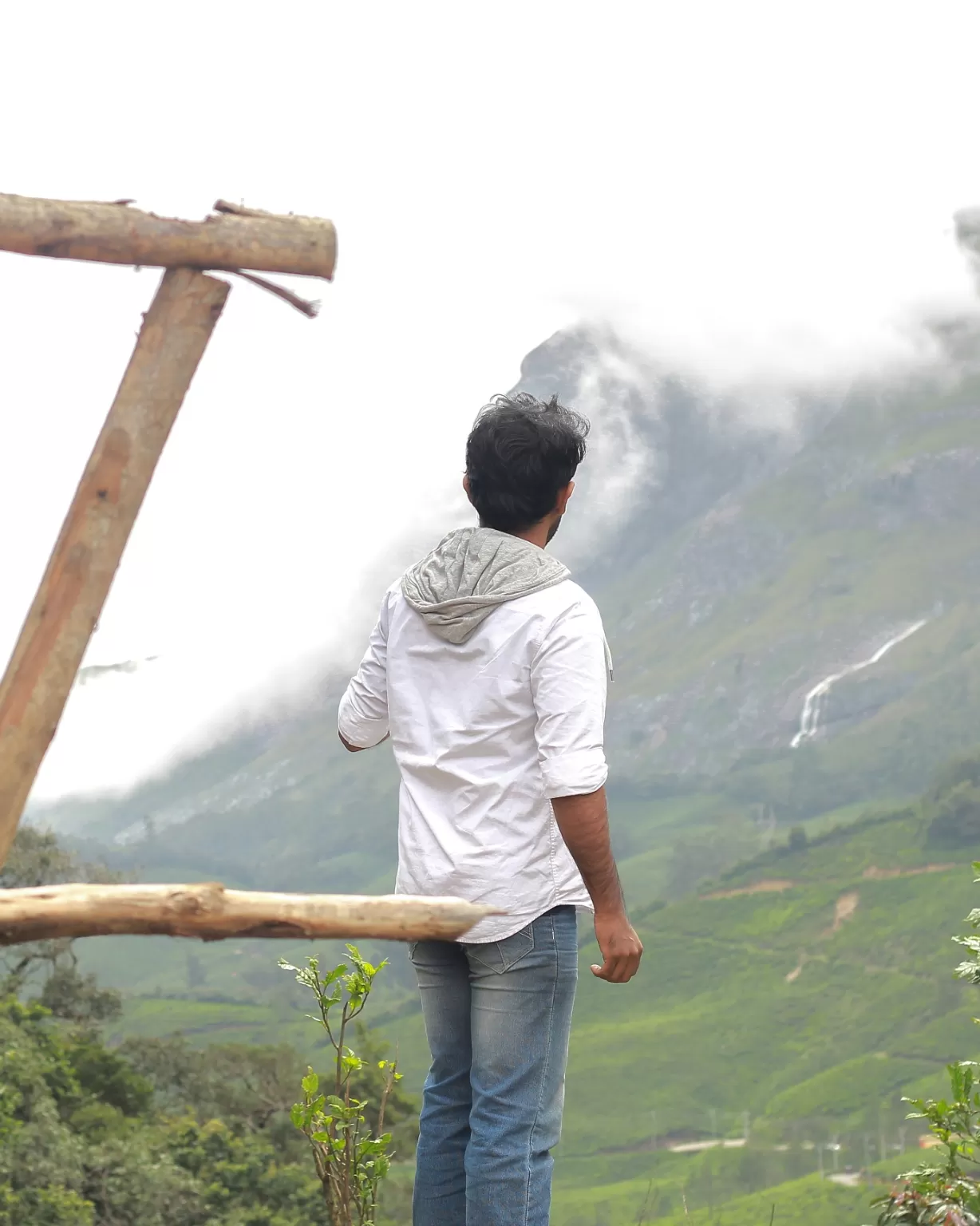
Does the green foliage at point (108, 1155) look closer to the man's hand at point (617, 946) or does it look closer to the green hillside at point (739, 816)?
the man's hand at point (617, 946)

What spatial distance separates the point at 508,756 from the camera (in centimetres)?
250

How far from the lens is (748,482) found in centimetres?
9656

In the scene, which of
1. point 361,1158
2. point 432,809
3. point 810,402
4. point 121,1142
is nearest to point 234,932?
point 432,809

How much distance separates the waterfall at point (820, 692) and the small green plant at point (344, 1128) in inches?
3074

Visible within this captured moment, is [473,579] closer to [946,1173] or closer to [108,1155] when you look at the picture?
[946,1173]

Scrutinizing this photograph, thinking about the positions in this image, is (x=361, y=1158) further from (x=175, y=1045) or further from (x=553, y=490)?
(x=175, y=1045)

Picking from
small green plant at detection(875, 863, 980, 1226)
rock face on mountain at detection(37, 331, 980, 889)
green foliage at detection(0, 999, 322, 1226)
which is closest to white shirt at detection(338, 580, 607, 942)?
small green plant at detection(875, 863, 980, 1226)

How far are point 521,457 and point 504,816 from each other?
25.5 inches

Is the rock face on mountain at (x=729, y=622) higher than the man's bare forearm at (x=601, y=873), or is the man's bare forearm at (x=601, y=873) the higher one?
the rock face on mountain at (x=729, y=622)

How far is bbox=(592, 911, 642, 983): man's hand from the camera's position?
241 cm

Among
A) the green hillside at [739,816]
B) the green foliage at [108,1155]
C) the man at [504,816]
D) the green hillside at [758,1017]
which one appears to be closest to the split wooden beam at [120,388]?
the man at [504,816]

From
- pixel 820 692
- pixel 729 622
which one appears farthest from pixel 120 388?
pixel 729 622

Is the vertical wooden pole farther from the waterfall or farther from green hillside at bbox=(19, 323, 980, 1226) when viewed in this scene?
the waterfall

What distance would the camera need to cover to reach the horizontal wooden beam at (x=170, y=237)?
7.77 feet
